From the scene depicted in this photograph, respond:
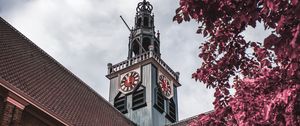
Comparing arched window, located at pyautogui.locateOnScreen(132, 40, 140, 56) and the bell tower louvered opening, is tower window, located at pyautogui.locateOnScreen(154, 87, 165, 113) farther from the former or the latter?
arched window, located at pyautogui.locateOnScreen(132, 40, 140, 56)

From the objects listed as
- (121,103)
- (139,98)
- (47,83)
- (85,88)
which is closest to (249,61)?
(47,83)

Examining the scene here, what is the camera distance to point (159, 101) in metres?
25.0

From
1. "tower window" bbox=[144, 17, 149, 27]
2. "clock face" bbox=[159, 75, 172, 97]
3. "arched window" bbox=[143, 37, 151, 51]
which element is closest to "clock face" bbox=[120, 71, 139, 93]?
"clock face" bbox=[159, 75, 172, 97]

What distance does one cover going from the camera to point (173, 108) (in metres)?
26.8

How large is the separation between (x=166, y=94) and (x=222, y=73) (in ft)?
71.8

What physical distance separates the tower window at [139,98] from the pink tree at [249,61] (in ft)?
65.0

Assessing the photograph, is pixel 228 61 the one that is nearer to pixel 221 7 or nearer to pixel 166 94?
pixel 221 7

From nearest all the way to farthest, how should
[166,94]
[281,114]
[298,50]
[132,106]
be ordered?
1. [298,50]
2. [281,114]
3. [132,106]
4. [166,94]

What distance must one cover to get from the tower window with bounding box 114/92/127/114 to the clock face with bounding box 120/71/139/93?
45 cm

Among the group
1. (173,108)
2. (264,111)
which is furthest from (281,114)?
(173,108)

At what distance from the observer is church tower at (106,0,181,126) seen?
79.2ft

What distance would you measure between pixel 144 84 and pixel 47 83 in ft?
31.2

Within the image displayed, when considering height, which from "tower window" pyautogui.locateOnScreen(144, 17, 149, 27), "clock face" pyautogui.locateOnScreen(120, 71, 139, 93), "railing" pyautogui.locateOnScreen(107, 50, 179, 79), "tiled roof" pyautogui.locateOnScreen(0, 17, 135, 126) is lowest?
"tiled roof" pyautogui.locateOnScreen(0, 17, 135, 126)

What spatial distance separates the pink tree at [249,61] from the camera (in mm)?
3201
